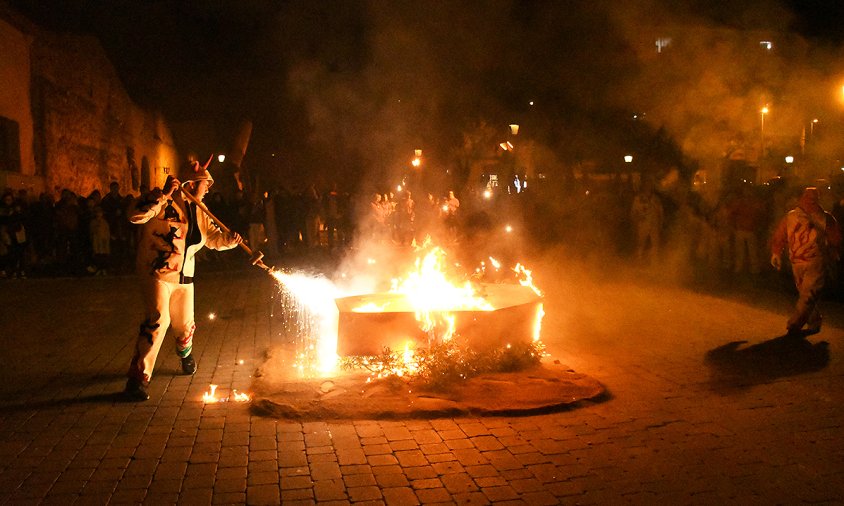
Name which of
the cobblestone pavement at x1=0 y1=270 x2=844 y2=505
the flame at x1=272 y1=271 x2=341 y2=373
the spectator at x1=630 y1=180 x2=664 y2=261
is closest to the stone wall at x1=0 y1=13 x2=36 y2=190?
the flame at x1=272 y1=271 x2=341 y2=373

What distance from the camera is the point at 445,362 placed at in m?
5.93

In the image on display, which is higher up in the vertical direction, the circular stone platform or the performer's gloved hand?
the performer's gloved hand

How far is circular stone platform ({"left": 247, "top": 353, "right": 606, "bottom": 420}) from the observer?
202 inches

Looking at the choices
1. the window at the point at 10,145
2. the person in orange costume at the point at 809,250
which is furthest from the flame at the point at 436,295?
the window at the point at 10,145

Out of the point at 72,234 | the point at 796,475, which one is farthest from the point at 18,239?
the point at 796,475

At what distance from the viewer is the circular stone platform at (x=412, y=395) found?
513cm

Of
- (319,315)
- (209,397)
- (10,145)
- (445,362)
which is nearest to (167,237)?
(209,397)

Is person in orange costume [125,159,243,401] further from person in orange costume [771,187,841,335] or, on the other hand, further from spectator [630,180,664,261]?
spectator [630,180,664,261]

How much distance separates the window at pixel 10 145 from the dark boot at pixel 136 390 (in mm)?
11753

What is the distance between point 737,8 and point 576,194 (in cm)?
983

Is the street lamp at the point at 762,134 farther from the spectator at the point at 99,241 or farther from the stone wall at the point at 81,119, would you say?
the stone wall at the point at 81,119

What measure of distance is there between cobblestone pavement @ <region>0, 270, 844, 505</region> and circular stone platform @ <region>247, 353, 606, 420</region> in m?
0.13

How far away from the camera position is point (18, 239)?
1296cm

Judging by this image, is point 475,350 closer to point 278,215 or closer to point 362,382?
point 362,382
